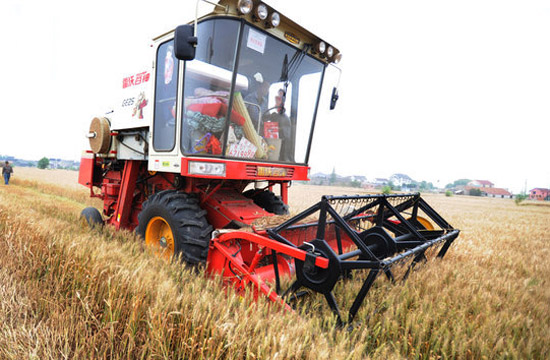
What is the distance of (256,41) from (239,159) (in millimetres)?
1249

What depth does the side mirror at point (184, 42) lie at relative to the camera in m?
2.55

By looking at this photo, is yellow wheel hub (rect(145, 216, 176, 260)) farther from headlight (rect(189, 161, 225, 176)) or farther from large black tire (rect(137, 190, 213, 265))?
headlight (rect(189, 161, 225, 176))

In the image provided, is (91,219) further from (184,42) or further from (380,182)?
(380,182)

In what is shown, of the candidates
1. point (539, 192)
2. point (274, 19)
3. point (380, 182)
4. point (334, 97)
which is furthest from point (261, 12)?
point (380, 182)

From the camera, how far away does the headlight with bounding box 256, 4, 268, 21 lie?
289 cm

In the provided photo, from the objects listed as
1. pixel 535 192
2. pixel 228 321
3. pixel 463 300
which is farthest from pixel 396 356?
pixel 535 192

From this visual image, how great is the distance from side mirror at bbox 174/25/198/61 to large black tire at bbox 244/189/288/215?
7.57ft

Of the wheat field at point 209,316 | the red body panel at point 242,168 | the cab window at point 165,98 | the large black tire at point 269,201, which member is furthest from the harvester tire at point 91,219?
the red body panel at point 242,168

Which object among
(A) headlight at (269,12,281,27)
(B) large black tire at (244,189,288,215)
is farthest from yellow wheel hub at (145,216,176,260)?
(A) headlight at (269,12,281,27)

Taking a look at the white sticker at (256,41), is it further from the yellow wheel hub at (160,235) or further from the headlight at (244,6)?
the yellow wheel hub at (160,235)

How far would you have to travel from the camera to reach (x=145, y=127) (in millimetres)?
3939

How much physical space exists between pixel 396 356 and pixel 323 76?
337 centimetres

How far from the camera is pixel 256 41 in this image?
3145 mm

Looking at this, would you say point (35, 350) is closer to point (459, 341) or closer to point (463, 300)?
point (459, 341)
